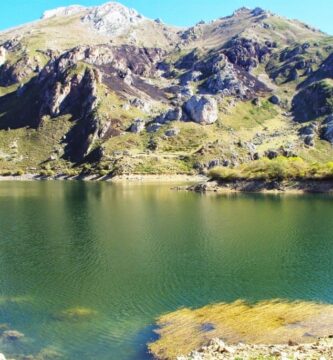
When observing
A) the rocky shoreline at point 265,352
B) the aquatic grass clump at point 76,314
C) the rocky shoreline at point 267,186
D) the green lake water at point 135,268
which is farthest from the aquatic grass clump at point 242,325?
the rocky shoreline at point 267,186

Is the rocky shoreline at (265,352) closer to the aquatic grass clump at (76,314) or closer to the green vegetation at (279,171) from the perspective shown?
the aquatic grass clump at (76,314)

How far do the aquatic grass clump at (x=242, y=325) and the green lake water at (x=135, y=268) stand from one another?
1.63 m

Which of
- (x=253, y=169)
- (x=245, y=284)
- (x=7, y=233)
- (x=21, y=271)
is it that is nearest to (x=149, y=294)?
(x=245, y=284)

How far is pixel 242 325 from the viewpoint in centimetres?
3694

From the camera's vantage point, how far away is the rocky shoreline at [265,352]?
26.3 meters

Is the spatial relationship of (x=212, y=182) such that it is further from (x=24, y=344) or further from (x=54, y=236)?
(x=24, y=344)

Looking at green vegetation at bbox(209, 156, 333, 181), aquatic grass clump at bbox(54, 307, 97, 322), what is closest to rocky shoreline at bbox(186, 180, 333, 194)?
green vegetation at bbox(209, 156, 333, 181)

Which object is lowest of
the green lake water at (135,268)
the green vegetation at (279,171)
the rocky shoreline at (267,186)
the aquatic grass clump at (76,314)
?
the aquatic grass clump at (76,314)

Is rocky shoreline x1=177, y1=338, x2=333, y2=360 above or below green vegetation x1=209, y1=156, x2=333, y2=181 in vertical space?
below

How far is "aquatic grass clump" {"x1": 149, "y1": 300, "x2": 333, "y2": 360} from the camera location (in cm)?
3350

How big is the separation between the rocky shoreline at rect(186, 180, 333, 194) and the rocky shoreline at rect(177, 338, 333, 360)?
127846 mm

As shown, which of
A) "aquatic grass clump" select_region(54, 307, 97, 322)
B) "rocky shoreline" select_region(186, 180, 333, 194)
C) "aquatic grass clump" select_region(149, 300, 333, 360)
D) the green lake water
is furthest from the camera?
"rocky shoreline" select_region(186, 180, 333, 194)

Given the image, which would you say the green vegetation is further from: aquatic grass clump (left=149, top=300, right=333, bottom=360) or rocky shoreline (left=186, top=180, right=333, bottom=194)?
aquatic grass clump (left=149, top=300, right=333, bottom=360)

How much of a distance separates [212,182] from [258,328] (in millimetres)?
144383
